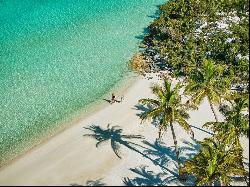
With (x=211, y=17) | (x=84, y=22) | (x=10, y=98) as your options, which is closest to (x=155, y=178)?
(x=10, y=98)

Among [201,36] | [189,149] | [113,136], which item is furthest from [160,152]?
[201,36]

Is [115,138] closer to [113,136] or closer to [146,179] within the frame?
[113,136]

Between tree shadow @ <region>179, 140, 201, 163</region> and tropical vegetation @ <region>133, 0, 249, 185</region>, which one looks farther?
tree shadow @ <region>179, 140, 201, 163</region>

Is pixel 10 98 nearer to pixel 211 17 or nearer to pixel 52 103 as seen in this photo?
pixel 52 103

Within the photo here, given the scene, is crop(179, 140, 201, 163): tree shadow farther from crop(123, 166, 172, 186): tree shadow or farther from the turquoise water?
the turquoise water

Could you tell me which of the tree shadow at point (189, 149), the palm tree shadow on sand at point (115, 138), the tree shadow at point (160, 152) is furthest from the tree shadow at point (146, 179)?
the tree shadow at point (189, 149)

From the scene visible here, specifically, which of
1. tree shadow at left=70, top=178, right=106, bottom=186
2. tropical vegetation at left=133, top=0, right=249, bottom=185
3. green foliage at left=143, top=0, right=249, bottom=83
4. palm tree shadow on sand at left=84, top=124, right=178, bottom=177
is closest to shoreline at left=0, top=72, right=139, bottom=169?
palm tree shadow on sand at left=84, top=124, right=178, bottom=177

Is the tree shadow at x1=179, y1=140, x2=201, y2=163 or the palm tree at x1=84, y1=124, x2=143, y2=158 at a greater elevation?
the palm tree at x1=84, y1=124, x2=143, y2=158

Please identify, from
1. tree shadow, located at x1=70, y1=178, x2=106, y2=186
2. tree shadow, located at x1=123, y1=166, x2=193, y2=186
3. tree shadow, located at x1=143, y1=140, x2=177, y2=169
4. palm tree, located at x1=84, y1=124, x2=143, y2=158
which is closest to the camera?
tree shadow, located at x1=123, y1=166, x2=193, y2=186
